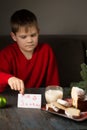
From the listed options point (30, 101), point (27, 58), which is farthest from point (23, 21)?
point (30, 101)

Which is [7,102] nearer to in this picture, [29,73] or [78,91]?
[78,91]

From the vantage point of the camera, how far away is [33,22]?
2.27 meters

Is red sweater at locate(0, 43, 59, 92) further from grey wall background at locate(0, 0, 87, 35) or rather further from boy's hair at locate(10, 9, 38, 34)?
grey wall background at locate(0, 0, 87, 35)

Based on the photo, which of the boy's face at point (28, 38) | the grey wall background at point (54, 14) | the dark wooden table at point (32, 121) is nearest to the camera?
the dark wooden table at point (32, 121)

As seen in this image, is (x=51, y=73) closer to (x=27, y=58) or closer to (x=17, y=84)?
(x=27, y=58)

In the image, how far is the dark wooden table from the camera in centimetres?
137

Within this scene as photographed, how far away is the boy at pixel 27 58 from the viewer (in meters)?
2.24

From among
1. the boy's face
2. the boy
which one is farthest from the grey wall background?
the boy's face

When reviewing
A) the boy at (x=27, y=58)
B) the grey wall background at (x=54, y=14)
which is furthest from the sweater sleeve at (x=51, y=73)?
the grey wall background at (x=54, y=14)

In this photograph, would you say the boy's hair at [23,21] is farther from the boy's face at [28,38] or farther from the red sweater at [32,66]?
the red sweater at [32,66]

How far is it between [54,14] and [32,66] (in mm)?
756

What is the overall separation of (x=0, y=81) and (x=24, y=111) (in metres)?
0.35

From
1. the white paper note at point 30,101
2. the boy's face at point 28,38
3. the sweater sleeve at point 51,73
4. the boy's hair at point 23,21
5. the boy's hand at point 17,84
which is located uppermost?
the boy's hair at point 23,21

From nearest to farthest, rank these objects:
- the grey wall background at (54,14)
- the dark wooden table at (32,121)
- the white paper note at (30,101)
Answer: the dark wooden table at (32,121)
the white paper note at (30,101)
the grey wall background at (54,14)
